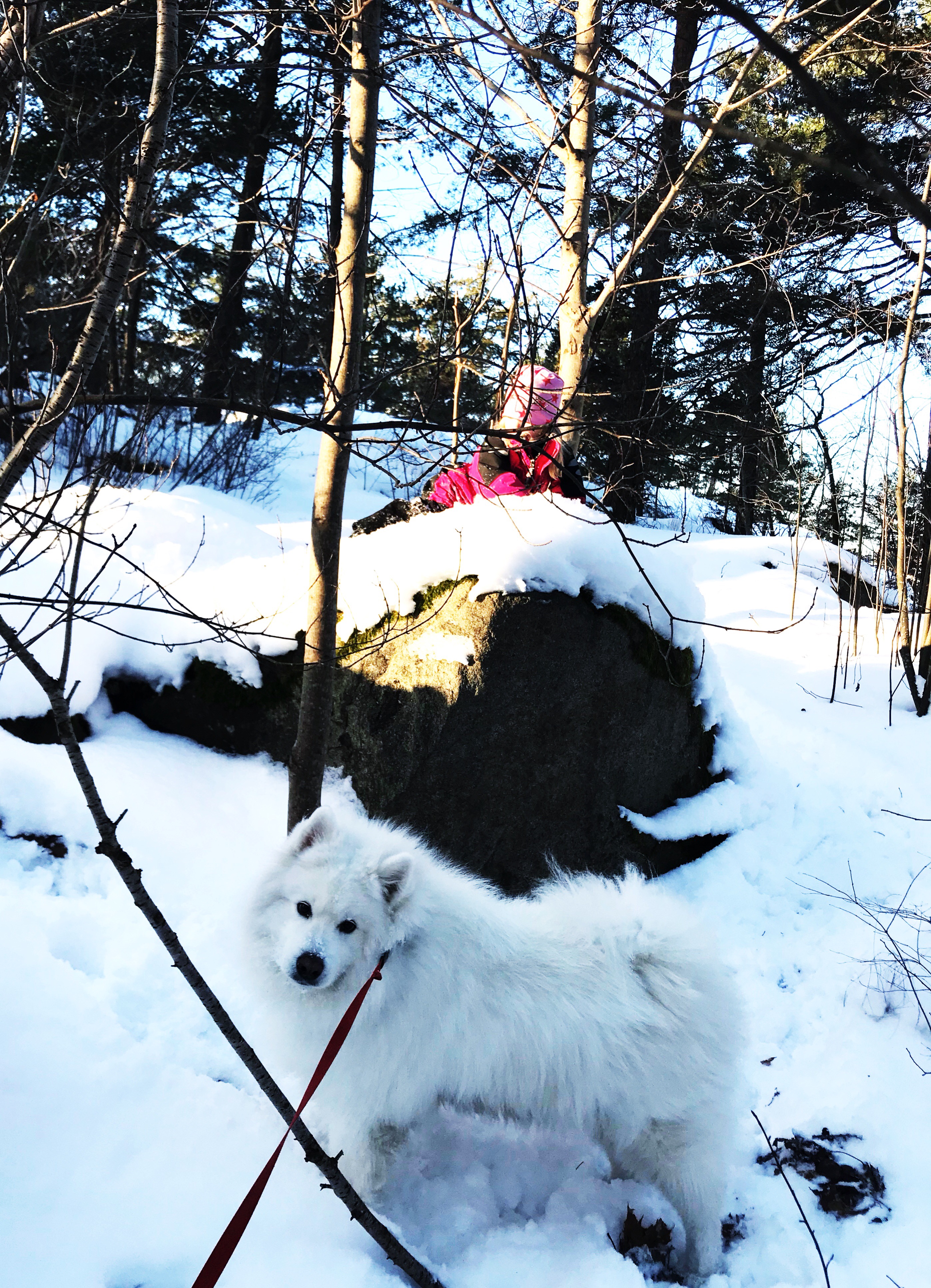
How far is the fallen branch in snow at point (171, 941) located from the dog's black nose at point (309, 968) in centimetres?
49

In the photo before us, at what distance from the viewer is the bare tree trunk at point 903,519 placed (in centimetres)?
611

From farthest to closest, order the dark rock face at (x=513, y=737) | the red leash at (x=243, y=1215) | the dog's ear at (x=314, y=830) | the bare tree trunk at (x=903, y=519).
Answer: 1. the bare tree trunk at (x=903, y=519)
2. the dark rock face at (x=513, y=737)
3. the dog's ear at (x=314, y=830)
4. the red leash at (x=243, y=1215)

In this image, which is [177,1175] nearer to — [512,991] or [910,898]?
[512,991]

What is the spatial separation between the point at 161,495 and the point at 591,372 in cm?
684

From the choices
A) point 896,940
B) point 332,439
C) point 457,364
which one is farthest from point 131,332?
point 896,940

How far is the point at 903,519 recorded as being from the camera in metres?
6.27

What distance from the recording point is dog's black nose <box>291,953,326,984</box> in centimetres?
232

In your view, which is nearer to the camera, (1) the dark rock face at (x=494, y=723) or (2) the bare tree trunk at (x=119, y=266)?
(2) the bare tree trunk at (x=119, y=266)

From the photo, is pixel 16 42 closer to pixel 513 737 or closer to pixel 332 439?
pixel 332 439

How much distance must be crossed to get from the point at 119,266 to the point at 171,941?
1.75 m

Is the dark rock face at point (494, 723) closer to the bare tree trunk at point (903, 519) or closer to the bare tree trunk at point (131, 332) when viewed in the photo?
the bare tree trunk at point (903, 519)

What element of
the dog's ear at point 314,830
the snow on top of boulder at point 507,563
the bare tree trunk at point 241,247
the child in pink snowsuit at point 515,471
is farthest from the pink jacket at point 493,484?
the dog's ear at point 314,830

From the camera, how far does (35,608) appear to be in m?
2.25

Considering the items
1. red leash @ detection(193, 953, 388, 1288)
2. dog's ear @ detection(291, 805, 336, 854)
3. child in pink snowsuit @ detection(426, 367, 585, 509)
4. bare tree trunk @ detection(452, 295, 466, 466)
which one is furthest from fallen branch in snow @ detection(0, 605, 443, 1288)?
child in pink snowsuit @ detection(426, 367, 585, 509)
